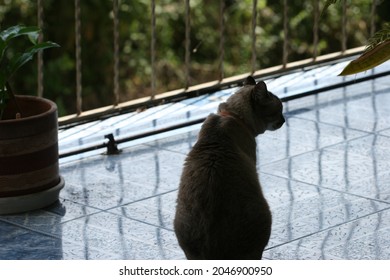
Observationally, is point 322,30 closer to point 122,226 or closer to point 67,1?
point 67,1

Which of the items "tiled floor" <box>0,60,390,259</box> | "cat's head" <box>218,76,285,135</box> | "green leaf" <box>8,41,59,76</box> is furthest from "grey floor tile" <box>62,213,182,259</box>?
"green leaf" <box>8,41,59,76</box>

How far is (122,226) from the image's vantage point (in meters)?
5.70

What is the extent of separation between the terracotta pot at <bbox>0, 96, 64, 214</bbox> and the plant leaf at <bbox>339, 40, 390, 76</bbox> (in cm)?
150

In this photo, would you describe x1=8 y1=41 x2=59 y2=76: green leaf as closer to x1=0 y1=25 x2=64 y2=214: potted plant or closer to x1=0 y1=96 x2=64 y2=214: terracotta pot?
x1=0 y1=25 x2=64 y2=214: potted plant

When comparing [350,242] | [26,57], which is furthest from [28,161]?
[350,242]

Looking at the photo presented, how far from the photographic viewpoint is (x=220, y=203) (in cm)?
470

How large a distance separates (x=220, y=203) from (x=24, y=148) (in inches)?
54.3

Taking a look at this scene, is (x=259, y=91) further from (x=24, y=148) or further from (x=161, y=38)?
(x=161, y=38)

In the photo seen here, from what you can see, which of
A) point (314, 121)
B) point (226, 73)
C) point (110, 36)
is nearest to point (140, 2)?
point (110, 36)

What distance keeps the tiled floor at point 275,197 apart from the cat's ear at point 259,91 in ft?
2.37

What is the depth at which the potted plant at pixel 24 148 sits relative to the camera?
5.66 metres

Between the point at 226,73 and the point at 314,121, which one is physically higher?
the point at 314,121

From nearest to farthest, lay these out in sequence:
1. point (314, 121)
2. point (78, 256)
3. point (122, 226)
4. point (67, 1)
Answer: point (78, 256) < point (122, 226) < point (314, 121) < point (67, 1)

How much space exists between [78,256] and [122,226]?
0.41m
